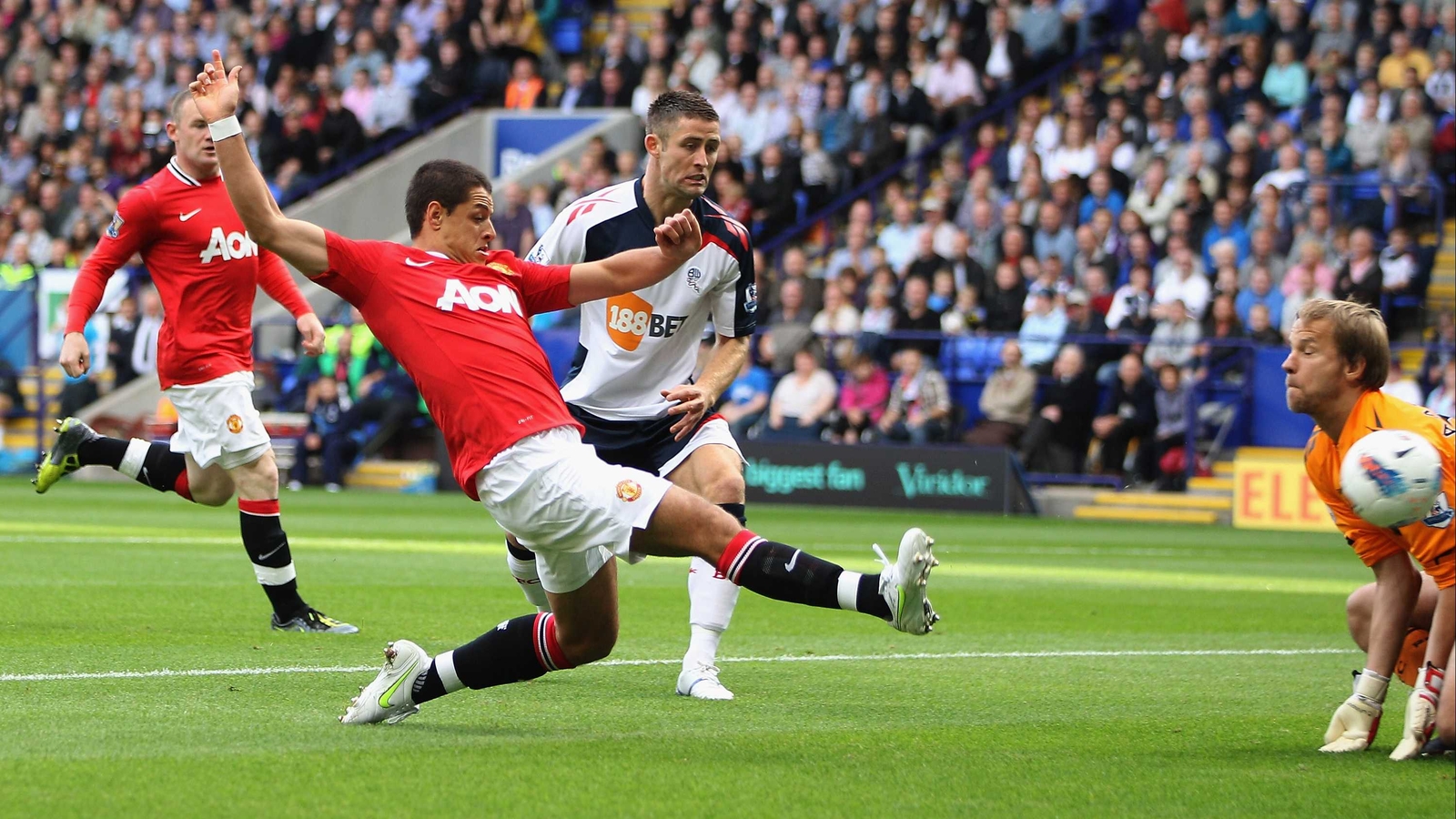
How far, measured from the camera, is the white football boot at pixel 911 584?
4977mm

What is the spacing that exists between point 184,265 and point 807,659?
331 cm

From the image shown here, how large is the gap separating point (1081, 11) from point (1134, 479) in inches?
284

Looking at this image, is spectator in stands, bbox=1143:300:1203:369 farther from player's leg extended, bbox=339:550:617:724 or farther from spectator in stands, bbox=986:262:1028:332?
player's leg extended, bbox=339:550:617:724

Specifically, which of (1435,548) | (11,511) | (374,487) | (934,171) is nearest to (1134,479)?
(934,171)

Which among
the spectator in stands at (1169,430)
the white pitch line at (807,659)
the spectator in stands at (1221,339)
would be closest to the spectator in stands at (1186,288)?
the spectator in stands at (1221,339)

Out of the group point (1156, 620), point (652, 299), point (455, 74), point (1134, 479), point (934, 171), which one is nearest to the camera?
point (652, 299)

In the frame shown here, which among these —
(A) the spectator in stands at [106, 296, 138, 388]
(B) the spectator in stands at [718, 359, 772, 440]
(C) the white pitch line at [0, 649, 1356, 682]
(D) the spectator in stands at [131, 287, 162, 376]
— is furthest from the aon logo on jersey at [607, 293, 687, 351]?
(A) the spectator in stands at [106, 296, 138, 388]

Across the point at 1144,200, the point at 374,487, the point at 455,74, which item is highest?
the point at 455,74

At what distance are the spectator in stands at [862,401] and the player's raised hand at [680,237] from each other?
14.6 meters

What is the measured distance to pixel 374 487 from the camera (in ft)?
73.8

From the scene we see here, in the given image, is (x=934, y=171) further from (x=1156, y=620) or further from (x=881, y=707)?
(x=881, y=707)

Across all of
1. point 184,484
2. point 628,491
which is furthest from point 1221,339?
point 628,491

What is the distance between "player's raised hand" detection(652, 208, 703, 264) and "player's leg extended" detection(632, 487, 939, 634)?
34.0 inches

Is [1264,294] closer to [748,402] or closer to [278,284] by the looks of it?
[748,402]
